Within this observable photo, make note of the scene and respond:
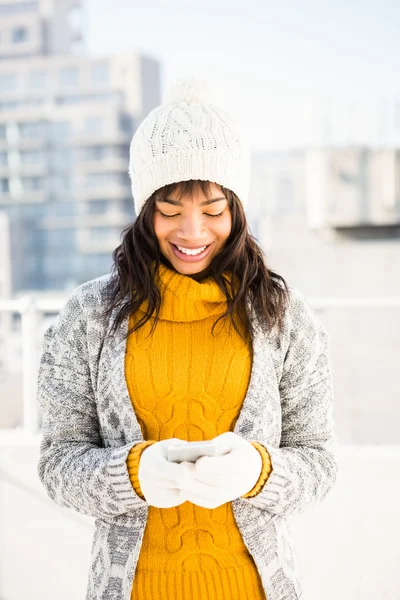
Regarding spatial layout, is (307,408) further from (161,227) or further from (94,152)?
(94,152)

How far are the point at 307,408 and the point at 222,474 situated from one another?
0.22 m

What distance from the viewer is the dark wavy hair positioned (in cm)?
94

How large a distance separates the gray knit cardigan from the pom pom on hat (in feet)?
0.95

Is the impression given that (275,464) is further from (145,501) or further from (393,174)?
(393,174)

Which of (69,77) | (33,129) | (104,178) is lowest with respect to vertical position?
(104,178)

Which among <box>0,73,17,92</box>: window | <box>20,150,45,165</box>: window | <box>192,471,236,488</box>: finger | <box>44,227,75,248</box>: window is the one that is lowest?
<box>44,227,75,248</box>: window

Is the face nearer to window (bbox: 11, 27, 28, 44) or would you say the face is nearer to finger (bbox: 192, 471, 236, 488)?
finger (bbox: 192, 471, 236, 488)

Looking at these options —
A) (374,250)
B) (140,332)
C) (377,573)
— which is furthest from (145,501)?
(374,250)

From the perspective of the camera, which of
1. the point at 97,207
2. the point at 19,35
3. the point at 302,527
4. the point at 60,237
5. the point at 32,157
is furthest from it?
the point at 60,237

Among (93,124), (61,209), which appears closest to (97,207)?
(61,209)

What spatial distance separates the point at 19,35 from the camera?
1527 inches

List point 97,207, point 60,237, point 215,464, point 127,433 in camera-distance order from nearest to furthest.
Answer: point 215,464 < point 127,433 < point 97,207 < point 60,237

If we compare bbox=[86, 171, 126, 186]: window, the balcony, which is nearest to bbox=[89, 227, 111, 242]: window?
bbox=[86, 171, 126, 186]: window

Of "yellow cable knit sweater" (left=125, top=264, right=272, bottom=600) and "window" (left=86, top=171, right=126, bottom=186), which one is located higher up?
"window" (left=86, top=171, right=126, bottom=186)
